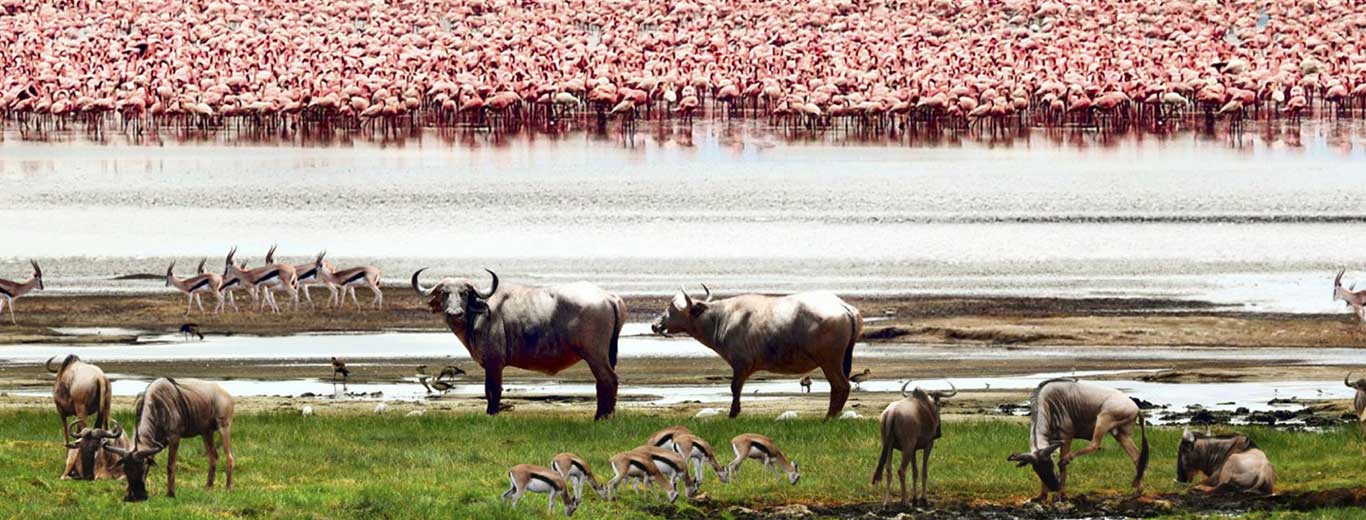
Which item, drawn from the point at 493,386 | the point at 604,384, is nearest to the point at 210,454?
the point at 493,386

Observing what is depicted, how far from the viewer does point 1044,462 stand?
1611 cm

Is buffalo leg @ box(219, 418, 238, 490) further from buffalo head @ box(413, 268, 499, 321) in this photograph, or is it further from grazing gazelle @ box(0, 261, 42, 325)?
grazing gazelle @ box(0, 261, 42, 325)

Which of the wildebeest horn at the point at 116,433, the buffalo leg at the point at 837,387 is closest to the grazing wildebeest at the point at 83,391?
the wildebeest horn at the point at 116,433

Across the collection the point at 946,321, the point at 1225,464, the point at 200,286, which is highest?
the point at 1225,464

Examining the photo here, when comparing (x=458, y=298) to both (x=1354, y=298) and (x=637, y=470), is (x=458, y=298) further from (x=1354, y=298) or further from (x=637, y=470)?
(x=1354, y=298)

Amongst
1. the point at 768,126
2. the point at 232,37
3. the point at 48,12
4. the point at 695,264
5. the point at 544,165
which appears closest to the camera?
the point at 695,264

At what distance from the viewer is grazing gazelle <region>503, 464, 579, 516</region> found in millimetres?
15453

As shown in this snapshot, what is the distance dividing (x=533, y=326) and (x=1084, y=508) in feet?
20.1

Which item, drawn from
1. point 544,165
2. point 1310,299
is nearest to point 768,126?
point 544,165

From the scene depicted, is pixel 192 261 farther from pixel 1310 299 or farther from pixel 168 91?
pixel 168 91

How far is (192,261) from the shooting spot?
34.1 m

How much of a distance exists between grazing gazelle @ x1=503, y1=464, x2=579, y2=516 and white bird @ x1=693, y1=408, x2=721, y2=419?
16.5 feet

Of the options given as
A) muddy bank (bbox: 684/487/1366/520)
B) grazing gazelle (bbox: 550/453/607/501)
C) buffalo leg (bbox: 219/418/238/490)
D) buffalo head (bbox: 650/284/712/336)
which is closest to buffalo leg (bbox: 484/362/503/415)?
buffalo head (bbox: 650/284/712/336)

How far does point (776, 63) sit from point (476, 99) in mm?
9460
